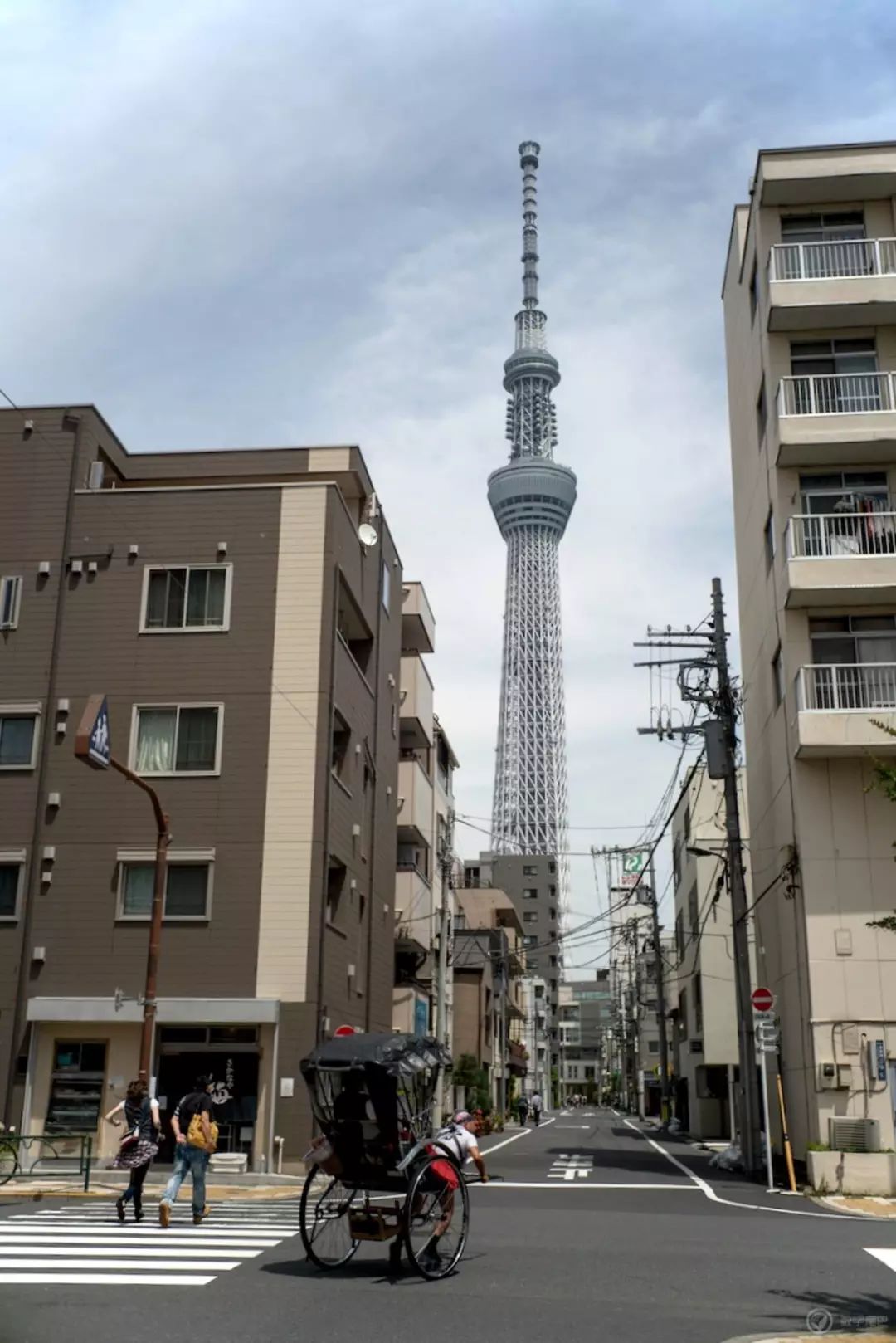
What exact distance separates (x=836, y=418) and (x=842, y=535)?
2357 millimetres

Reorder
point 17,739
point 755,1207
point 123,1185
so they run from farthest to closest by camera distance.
Answer: point 17,739 < point 123,1185 < point 755,1207

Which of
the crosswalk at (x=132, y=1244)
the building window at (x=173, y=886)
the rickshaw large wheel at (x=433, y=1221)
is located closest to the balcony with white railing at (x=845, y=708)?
the building window at (x=173, y=886)

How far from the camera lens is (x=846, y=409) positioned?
85.4 ft

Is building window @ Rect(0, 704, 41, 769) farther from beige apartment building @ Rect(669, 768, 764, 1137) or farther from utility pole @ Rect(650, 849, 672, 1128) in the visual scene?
utility pole @ Rect(650, 849, 672, 1128)

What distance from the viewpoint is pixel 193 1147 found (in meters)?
14.2

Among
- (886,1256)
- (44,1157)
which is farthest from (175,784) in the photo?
(886,1256)

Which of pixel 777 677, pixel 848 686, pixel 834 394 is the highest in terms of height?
pixel 834 394

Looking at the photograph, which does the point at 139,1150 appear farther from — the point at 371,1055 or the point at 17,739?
the point at 17,739

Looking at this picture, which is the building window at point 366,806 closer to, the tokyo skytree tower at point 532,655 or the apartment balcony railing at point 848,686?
the apartment balcony railing at point 848,686

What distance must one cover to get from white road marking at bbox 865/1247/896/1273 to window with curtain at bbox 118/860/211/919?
1496 centimetres

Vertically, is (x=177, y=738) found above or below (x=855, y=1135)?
above

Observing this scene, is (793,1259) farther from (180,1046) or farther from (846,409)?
(846,409)

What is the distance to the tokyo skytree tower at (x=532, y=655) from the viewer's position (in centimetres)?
16588

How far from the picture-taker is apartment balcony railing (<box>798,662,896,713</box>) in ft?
79.8
